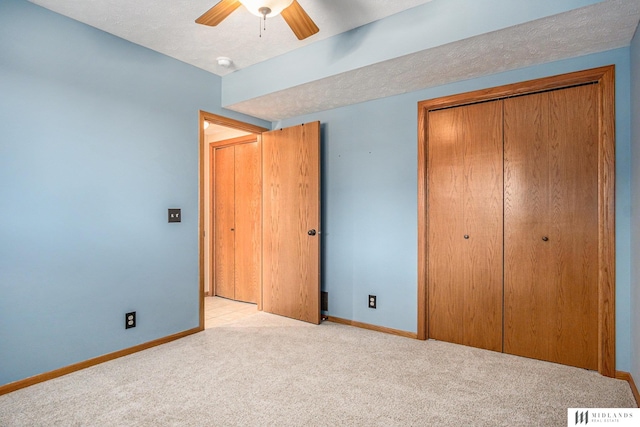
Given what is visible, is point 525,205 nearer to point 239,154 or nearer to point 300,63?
point 300,63

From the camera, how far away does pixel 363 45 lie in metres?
2.56

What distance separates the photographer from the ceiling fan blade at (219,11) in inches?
71.0

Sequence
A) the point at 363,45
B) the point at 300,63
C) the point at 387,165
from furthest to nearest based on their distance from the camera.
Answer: the point at 387,165 < the point at 300,63 < the point at 363,45

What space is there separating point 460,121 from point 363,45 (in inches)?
40.7

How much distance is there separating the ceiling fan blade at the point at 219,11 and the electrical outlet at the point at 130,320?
7.22 ft

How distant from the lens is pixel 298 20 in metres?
1.98

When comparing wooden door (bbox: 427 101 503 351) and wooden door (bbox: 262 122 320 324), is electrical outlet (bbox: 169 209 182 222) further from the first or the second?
wooden door (bbox: 427 101 503 351)

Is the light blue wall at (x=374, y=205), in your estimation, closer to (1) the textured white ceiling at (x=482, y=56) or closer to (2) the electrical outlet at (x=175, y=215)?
(1) the textured white ceiling at (x=482, y=56)

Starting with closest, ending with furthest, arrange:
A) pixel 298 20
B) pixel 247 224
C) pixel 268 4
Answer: pixel 268 4, pixel 298 20, pixel 247 224

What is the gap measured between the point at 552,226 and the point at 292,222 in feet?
7.48

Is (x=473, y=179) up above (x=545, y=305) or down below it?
above

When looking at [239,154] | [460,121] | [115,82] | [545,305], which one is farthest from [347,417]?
[239,154]

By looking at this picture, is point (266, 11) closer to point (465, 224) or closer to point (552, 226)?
point (465, 224)

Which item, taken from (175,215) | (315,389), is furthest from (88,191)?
(315,389)
